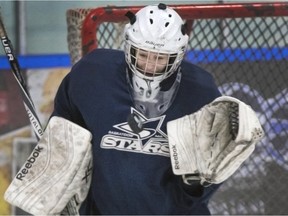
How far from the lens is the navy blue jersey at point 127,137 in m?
1.45

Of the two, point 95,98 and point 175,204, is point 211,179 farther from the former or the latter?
point 95,98

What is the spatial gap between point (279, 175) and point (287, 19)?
20.3 inches

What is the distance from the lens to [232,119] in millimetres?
1368

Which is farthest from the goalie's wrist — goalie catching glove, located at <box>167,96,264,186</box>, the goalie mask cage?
the goalie mask cage

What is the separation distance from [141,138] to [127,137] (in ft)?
0.10

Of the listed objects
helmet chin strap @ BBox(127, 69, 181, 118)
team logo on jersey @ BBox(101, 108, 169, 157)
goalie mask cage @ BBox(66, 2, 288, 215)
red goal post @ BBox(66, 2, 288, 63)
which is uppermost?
red goal post @ BBox(66, 2, 288, 63)

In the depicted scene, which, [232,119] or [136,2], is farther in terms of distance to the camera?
[136,2]

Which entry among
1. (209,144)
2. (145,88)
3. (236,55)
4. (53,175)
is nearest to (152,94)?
(145,88)

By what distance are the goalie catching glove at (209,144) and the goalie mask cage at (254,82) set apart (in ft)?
2.02

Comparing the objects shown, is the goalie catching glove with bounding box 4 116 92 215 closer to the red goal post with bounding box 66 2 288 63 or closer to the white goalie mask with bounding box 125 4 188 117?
the white goalie mask with bounding box 125 4 188 117

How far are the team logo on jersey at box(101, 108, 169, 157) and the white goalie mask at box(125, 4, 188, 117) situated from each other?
2cm

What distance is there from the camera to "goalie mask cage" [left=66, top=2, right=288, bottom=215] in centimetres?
211

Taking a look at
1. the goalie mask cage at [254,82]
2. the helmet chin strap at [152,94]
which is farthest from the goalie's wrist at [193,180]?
the goalie mask cage at [254,82]

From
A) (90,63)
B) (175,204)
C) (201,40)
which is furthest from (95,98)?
(201,40)
